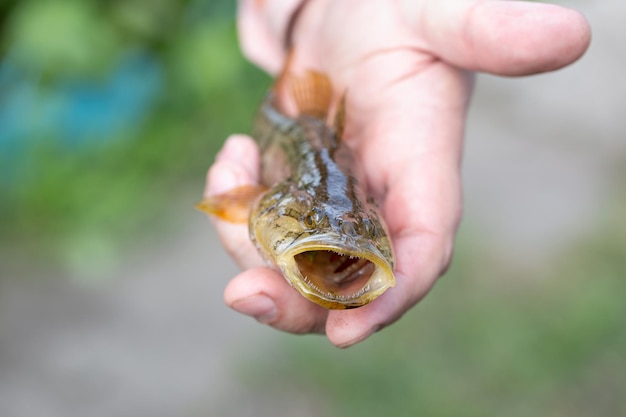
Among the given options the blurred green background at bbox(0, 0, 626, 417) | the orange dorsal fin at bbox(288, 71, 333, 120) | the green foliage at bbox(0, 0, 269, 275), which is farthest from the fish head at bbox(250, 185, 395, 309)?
the green foliage at bbox(0, 0, 269, 275)

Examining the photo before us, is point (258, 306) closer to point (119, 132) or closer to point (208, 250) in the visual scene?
point (208, 250)

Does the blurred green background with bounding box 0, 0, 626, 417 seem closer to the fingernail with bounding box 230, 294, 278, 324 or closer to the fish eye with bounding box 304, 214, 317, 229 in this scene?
the fingernail with bounding box 230, 294, 278, 324

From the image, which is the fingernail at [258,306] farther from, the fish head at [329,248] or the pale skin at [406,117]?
the fish head at [329,248]

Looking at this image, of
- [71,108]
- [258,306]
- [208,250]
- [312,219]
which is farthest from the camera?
[71,108]

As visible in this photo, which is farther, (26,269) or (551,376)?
(26,269)

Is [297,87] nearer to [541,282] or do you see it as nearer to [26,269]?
[541,282]

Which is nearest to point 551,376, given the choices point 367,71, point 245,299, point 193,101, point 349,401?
point 349,401

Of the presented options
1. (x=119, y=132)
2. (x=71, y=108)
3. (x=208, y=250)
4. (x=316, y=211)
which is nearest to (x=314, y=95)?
(x=316, y=211)
